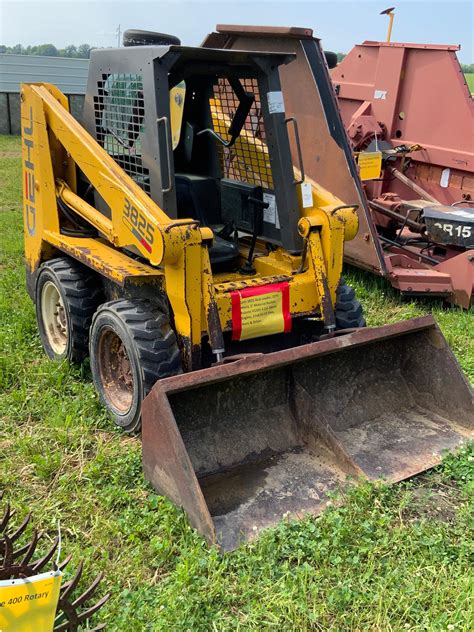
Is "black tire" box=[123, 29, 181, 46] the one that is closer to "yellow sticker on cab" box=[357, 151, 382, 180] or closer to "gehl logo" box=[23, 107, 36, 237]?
"gehl logo" box=[23, 107, 36, 237]

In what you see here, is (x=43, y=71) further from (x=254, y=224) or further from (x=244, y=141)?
(x=254, y=224)

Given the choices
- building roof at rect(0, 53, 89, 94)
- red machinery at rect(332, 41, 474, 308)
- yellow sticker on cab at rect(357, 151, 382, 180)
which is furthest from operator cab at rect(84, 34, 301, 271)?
building roof at rect(0, 53, 89, 94)

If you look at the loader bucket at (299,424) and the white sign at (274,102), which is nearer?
the loader bucket at (299,424)

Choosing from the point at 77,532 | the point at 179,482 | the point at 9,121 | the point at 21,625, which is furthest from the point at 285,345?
the point at 9,121

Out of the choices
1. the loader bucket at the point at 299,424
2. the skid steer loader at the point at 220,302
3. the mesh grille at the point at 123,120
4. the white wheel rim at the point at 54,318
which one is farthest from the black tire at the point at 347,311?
the white wheel rim at the point at 54,318

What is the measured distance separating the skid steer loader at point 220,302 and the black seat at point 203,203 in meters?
0.01

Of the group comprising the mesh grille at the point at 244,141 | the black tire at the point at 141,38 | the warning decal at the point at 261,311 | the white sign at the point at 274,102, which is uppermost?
the black tire at the point at 141,38

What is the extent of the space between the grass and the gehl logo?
1458 mm

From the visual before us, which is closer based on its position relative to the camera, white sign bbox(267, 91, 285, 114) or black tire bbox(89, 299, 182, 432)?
black tire bbox(89, 299, 182, 432)

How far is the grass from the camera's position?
7.61ft

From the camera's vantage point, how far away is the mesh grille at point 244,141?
12.7 ft

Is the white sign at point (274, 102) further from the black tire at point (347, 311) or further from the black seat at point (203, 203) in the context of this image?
the black tire at point (347, 311)

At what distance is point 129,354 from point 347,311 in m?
1.36

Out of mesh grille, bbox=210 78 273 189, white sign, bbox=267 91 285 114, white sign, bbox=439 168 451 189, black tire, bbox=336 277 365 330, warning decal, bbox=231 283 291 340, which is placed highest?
white sign, bbox=267 91 285 114
